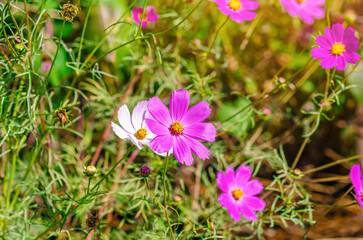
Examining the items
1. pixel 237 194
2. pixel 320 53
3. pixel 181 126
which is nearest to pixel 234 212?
pixel 237 194

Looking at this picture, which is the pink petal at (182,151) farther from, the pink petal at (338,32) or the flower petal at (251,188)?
the pink petal at (338,32)

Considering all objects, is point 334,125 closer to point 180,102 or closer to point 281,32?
point 281,32

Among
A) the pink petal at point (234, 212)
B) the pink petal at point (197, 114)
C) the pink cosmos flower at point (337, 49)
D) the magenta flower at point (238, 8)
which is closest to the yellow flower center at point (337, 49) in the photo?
the pink cosmos flower at point (337, 49)

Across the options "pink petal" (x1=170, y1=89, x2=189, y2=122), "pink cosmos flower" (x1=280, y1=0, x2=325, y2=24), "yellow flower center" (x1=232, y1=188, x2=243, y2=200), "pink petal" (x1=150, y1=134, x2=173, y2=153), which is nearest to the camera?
"pink petal" (x1=150, y1=134, x2=173, y2=153)

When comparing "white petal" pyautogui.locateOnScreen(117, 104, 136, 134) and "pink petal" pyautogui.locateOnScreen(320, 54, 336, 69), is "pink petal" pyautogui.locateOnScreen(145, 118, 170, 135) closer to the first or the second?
"white petal" pyautogui.locateOnScreen(117, 104, 136, 134)

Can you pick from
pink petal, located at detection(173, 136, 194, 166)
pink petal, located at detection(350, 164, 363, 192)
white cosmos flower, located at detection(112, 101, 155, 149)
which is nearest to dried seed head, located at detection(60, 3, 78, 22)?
white cosmos flower, located at detection(112, 101, 155, 149)
